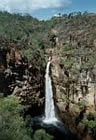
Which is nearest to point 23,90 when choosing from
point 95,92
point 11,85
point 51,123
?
point 11,85

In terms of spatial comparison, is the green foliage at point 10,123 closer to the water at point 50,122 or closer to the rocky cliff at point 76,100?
the water at point 50,122

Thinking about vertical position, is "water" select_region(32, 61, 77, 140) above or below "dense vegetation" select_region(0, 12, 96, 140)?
below

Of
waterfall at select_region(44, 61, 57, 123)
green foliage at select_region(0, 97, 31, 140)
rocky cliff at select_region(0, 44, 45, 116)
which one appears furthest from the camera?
waterfall at select_region(44, 61, 57, 123)

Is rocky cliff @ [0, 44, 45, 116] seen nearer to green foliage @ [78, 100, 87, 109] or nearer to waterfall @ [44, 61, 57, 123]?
waterfall @ [44, 61, 57, 123]

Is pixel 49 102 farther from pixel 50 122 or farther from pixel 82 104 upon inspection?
pixel 82 104

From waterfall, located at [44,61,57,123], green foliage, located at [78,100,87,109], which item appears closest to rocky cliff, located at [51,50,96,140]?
green foliage, located at [78,100,87,109]

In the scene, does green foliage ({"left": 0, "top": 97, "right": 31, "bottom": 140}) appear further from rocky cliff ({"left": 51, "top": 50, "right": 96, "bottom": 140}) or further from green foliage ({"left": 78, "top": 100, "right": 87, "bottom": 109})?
rocky cliff ({"left": 51, "top": 50, "right": 96, "bottom": 140})

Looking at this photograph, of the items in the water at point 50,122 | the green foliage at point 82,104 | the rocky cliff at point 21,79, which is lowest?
the water at point 50,122

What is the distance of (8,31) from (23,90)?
7.54 meters

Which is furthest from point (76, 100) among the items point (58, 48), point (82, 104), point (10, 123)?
point (10, 123)

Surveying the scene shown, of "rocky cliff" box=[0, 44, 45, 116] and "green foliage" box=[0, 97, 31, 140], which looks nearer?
"green foliage" box=[0, 97, 31, 140]

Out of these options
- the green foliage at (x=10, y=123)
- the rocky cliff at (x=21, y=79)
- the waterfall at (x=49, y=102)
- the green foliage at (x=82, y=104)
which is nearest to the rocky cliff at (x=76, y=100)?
the green foliage at (x=82, y=104)

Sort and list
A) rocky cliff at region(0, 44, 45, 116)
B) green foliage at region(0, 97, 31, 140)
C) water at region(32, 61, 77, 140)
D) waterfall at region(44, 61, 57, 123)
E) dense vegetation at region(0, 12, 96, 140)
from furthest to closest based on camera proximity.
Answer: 1. waterfall at region(44, 61, 57, 123)
2. rocky cliff at region(0, 44, 45, 116)
3. water at region(32, 61, 77, 140)
4. dense vegetation at region(0, 12, 96, 140)
5. green foliage at region(0, 97, 31, 140)

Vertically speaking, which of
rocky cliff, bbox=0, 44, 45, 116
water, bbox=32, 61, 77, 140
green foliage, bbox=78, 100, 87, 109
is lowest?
water, bbox=32, 61, 77, 140
